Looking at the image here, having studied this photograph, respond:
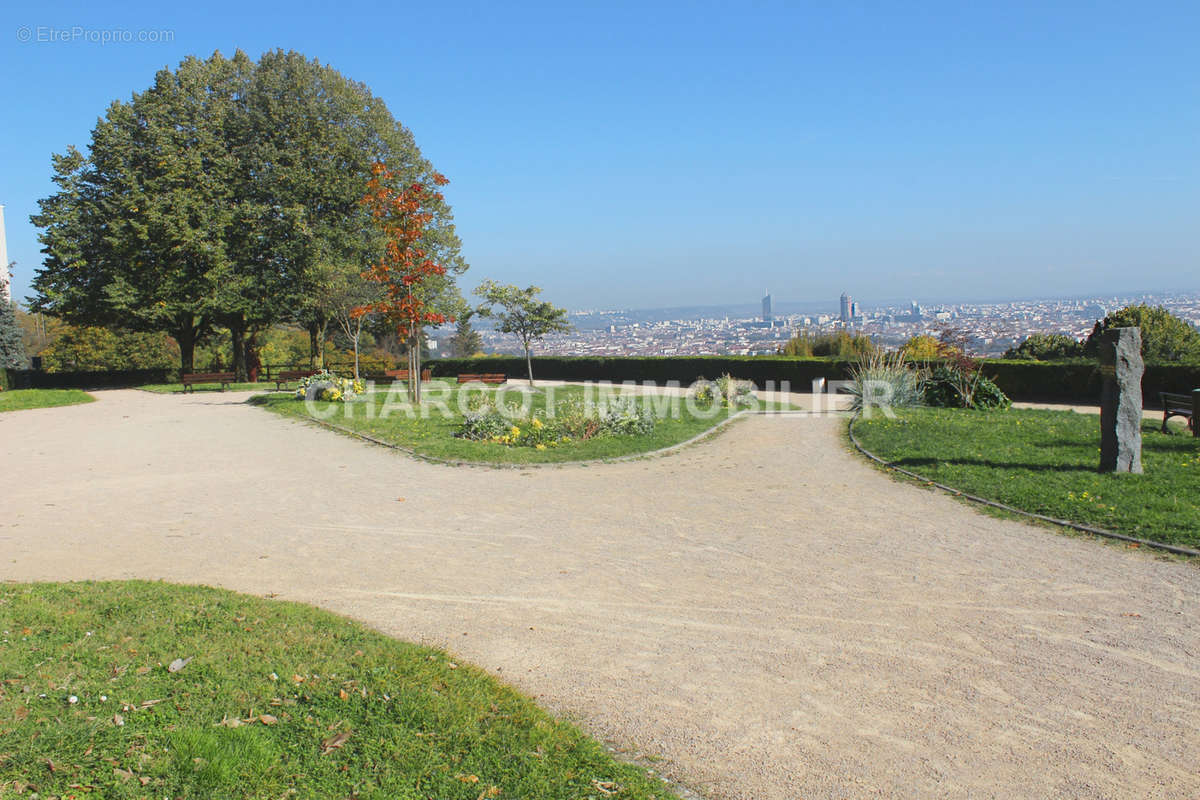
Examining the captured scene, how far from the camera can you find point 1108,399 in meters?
9.08

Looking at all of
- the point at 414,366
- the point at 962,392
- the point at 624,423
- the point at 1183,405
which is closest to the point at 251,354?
the point at 414,366

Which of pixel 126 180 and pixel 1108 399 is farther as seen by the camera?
pixel 126 180

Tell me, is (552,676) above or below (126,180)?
below

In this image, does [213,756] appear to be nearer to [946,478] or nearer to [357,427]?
[946,478]

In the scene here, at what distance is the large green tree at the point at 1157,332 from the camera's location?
22859mm

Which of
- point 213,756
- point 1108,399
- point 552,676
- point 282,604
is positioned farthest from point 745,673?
point 1108,399

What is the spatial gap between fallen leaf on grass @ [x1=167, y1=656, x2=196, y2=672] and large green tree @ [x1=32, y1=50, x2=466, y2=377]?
24.7 m

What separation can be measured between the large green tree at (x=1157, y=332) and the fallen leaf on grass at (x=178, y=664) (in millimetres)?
24819

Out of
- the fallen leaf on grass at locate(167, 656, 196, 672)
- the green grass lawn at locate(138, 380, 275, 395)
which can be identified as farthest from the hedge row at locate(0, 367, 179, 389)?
the fallen leaf on grass at locate(167, 656, 196, 672)

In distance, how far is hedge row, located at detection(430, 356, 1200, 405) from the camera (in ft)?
61.2

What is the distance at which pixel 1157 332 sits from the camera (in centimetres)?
2408

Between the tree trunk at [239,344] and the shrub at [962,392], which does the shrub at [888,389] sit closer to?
the shrub at [962,392]

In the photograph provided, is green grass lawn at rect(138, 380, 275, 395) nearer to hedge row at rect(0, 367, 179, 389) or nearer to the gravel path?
hedge row at rect(0, 367, 179, 389)

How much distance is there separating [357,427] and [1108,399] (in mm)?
12499
